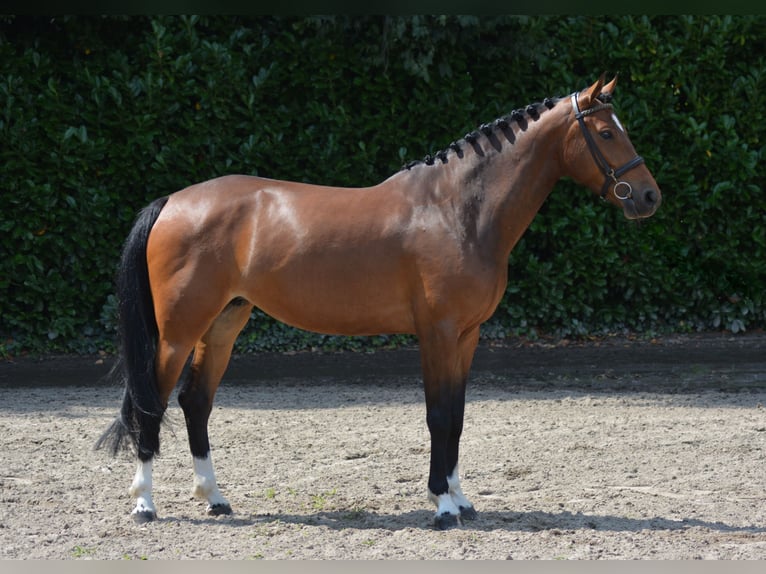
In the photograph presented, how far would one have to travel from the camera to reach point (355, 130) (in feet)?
31.6

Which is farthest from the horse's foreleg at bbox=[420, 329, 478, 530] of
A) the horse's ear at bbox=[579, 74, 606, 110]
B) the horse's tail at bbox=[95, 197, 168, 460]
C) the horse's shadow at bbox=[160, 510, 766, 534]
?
the horse's tail at bbox=[95, 197, 168, 460]

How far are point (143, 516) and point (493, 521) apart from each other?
185 centimetres

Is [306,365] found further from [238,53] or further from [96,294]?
[238,53]

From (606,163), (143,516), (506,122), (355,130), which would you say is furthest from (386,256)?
(355,130)

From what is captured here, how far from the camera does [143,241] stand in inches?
200

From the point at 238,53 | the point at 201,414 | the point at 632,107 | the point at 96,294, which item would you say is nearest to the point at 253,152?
the point at 238,53

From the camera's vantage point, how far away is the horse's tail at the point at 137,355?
4934 millimetres

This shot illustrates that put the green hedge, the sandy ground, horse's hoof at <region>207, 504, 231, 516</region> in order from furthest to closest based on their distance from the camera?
1. the green hedge
2. horse's hoof at <region>207, 504, 231, 516</region>
3. the sandy ground

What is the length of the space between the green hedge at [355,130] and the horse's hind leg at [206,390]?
4465mm

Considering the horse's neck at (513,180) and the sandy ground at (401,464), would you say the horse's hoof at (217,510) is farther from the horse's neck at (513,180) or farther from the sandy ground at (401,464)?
the horse's neck at (513,180)

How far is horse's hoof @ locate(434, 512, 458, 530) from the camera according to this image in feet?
15.5

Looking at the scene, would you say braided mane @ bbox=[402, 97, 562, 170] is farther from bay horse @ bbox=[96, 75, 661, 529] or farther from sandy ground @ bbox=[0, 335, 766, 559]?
sandy ground @ bbox=[0, 335, 766, 559]

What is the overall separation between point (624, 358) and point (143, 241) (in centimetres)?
584

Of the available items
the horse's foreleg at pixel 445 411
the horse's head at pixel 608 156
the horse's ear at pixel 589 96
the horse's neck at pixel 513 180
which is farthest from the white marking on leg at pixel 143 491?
the horse's ear at pixel 589 96
